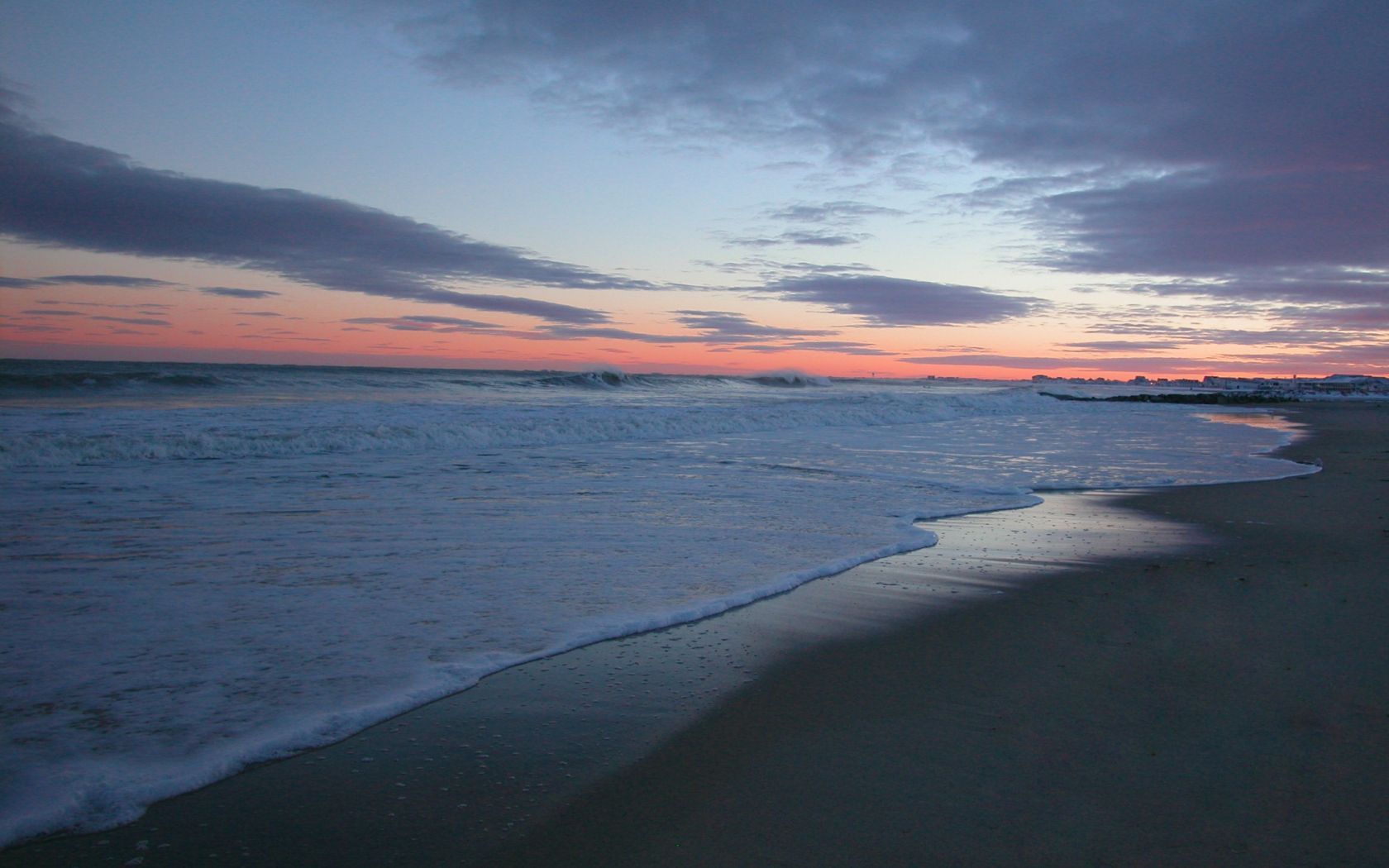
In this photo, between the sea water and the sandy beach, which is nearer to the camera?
the sandy beach

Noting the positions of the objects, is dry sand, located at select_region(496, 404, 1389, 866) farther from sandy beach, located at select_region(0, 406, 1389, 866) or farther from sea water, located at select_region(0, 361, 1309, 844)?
sea water, located at select_region(0, 361, 1309, 844)

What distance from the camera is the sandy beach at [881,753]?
2352mm

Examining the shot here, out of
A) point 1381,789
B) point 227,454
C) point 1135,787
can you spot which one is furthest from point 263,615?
point 227,454

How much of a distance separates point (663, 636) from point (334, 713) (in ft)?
5.50

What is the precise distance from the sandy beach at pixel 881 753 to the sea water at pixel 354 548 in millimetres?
379

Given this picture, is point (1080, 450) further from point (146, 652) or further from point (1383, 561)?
point (146, 652)

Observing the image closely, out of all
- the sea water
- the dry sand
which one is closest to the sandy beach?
the dry sand

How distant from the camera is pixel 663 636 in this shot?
169 inches

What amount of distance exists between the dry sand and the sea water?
1.27 meters

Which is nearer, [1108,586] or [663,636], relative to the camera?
[663,636]

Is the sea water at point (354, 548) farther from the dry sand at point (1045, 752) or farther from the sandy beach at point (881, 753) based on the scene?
the dry sand at point (1045, 752)

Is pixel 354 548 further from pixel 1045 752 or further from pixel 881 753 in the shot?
pixel 1045 752

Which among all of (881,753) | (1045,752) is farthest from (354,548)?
(1045,752)

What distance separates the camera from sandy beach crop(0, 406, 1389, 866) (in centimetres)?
235
